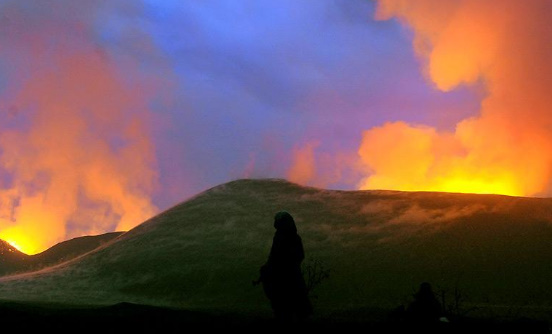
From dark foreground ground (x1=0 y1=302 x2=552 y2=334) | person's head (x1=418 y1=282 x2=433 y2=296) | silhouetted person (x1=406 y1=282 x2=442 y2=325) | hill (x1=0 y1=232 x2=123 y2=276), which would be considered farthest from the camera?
hill (x1=0 y1=232 x2=123 y2=276)

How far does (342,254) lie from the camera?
8469 cm

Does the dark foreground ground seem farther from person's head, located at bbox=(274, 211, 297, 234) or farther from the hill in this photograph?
the hill

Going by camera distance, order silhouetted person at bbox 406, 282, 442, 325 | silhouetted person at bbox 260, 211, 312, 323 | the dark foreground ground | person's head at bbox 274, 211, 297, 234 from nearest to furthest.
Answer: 1. the dark foreground ground
2. silhouetted person at bbox 260, 211, 312, 323
3. person's head at bbox 274, 211, 297, 234
4. silhouetted person at bbox 406, 282, 442, 325

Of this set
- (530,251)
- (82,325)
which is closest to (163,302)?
(530,251)

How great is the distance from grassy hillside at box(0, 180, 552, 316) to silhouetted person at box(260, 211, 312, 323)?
36.4m

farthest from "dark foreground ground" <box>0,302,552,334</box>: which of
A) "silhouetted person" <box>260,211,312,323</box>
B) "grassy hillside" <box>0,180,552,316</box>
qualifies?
"grassy hillside" <box>0,180,552,316</box>

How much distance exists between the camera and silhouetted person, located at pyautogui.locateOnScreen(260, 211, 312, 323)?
791 inches

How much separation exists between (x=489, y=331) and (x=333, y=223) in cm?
7803

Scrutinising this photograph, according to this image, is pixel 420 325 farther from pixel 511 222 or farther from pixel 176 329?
pixel 511 222

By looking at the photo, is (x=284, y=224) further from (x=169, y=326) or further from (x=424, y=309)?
(x=424, y=309)

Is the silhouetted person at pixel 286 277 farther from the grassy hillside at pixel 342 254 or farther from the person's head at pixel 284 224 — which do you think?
the grassy hillside at pixel 342 254

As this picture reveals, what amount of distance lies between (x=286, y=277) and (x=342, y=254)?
65386mm

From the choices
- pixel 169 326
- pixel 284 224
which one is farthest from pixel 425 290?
pixel 169 326

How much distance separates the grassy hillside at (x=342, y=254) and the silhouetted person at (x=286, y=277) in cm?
3639
